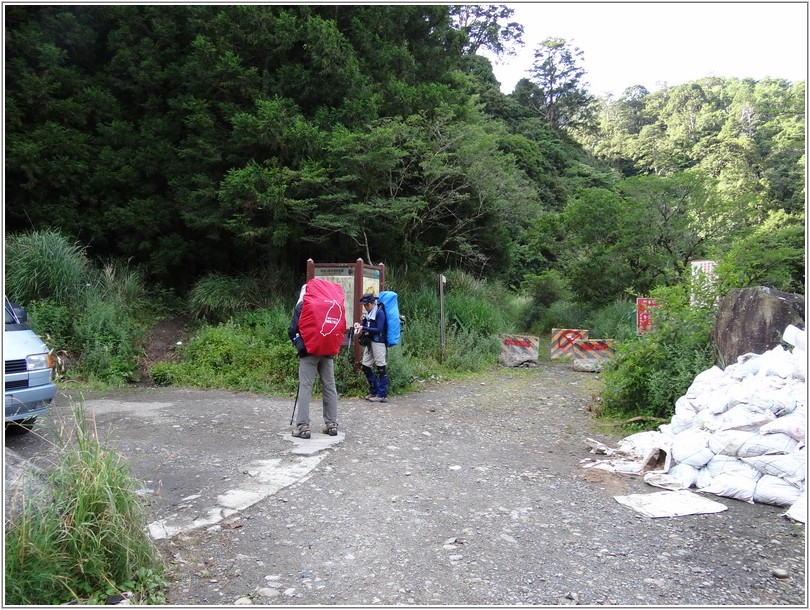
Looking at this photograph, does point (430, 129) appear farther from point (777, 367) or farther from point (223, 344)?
point (777, 367)

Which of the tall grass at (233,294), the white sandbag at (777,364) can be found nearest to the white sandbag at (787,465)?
the white sandbag at (777,364)

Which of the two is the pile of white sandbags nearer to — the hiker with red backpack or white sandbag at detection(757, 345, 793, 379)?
white sandbag at detection(757, 345, 793, 379)

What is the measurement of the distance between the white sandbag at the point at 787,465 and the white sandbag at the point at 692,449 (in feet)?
1.48

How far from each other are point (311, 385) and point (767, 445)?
446cm

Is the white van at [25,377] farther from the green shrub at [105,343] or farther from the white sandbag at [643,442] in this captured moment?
the white sandbag at [643,442]

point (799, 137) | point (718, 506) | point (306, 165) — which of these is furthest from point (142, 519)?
point (799, 137)

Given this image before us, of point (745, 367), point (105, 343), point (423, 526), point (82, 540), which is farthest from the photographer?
point (105, 343)

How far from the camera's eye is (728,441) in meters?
5.32

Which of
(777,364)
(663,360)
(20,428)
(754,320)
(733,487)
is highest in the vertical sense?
(754,320)

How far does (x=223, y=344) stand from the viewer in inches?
435

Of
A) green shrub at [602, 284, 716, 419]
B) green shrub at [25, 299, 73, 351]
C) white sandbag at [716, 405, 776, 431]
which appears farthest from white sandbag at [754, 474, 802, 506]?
green shrub at [25, 299, 73, 351]

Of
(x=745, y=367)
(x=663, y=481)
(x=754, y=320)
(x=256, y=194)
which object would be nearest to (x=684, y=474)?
(x=663, y=481)

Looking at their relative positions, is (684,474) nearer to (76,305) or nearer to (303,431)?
(303,431)

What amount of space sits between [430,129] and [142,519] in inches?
470
